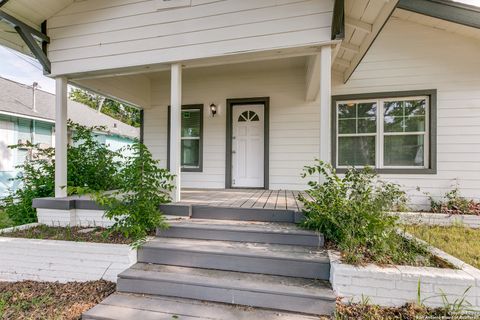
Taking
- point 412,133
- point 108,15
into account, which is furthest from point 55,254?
point 412,133

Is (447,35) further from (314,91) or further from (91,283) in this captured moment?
(91,283)

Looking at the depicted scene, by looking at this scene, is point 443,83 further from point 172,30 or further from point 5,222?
point 5,222

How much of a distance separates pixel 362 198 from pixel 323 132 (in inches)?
35.9

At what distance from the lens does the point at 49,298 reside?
95.3 inches

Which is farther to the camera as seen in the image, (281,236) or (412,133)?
(412,133)

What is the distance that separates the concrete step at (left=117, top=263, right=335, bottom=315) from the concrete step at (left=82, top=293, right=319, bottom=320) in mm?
49

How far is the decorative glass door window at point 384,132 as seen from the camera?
15.7 ft

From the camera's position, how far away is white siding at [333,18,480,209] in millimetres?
4512

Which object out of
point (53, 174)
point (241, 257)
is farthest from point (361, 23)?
point (53, 174)

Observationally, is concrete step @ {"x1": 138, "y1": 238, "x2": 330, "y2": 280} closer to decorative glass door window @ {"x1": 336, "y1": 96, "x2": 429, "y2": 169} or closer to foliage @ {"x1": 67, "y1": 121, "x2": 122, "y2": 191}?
foliage @ {"x1": 67, "y1": 121, "x2": 122, "y2": 191}

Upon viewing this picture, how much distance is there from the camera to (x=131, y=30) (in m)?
3.65

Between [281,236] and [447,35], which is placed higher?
[447,35]

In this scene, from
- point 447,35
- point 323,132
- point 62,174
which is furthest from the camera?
point 447,35

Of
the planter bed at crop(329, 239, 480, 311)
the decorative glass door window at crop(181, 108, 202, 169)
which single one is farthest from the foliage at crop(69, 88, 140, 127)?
the planter bed at crop(329, 239, 480, 311)
